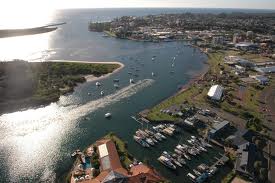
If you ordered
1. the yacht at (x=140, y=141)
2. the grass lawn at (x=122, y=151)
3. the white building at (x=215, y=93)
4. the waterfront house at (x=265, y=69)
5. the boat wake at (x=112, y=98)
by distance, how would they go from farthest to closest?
the waterfront house at (x=265, y=69)
the white building at (x=215, y=93)
the boat wake at (x=112, y=98)
the yacht at (x=140, y=141)
the grass lawn at (x=122, y=151)

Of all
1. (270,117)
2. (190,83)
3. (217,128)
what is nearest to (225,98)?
(270,117)

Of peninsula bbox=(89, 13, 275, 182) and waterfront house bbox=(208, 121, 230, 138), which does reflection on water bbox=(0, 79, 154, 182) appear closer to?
peninsula bbox=(89, 13, 275, 182)

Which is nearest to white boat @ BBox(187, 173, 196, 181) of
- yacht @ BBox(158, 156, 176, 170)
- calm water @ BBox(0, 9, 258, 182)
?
calm water @ BBox(0, 9, 258, 182)

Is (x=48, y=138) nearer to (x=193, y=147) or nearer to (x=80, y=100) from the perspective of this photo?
(x=80, y=100)

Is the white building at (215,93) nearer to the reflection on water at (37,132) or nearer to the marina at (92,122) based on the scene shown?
the marina at (92,122)

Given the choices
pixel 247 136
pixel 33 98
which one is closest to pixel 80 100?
pixel 33 98

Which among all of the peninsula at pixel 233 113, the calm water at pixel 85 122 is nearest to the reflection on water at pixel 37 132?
the calm water at pixel 85 122
